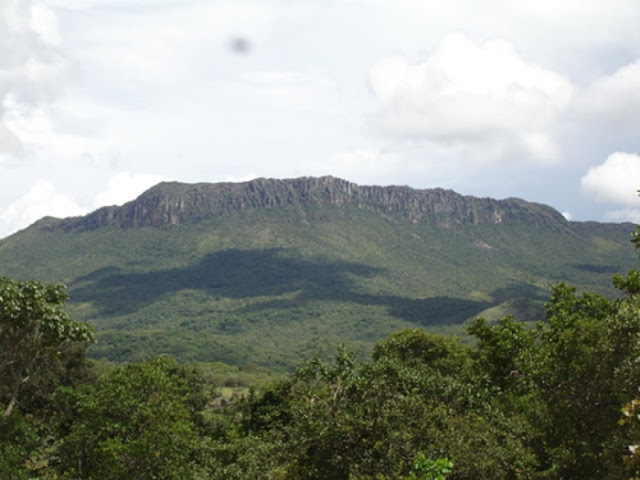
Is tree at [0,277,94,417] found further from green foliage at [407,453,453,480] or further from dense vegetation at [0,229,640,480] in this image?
green foliage at [407,453,453,480]

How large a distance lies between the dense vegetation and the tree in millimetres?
75

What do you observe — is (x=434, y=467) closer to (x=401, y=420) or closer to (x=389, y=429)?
(x=389, y=429)

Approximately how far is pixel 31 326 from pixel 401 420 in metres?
14.2

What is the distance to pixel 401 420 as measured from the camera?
20219mm

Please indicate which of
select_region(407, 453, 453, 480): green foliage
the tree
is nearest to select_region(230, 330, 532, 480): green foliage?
select_region(407, 453, 453, 480): green foliage

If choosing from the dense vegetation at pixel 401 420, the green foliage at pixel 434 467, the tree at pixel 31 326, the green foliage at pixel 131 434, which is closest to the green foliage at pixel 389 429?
the dense vegetation at pixel 401 420

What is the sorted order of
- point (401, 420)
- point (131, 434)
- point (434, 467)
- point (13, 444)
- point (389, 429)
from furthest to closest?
point (131, 434)
point (13, 444)
point (401, 420)
point (389, 429)
point (434, 467)

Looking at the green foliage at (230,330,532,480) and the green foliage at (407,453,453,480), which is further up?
the green foliage at (407,453,453,480)

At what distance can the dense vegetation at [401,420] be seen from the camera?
19.1 m

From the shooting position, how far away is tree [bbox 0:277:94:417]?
878 inches

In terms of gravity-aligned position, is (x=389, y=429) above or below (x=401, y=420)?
below

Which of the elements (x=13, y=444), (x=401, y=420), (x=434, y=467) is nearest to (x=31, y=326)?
(x=13, y=444)

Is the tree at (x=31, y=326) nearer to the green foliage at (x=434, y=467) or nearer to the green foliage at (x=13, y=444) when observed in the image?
Result: the green foliage at (x=13, y=444)

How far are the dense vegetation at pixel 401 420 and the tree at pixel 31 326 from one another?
75 millimetres
